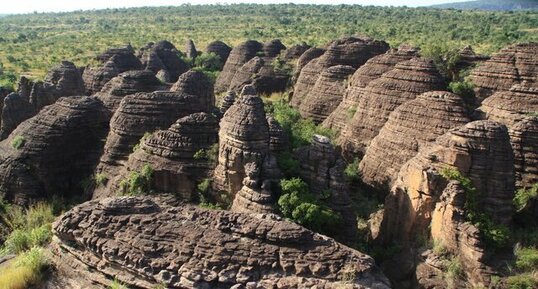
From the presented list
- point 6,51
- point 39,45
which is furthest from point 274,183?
point 39,45

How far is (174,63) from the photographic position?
49.8m

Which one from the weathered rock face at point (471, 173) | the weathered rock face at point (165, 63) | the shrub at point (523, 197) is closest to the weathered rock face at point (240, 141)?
the weathered rock face at point (471, 173)

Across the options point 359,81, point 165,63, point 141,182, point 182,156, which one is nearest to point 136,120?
point 141,182

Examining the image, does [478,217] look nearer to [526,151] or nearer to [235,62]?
[526,151]

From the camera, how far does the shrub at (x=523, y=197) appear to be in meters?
17.5

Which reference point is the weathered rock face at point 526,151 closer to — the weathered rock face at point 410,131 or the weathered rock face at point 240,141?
the weathered rock face at point 410,131

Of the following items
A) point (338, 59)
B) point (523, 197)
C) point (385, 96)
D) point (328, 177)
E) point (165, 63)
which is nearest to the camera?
point (328, 177)

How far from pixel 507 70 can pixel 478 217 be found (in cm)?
1339

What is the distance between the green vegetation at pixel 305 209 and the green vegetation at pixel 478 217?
370 centimetres

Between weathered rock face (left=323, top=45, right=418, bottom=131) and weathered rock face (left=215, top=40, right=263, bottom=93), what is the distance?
66.2ft

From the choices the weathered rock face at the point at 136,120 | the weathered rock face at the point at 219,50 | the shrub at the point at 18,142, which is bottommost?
the shrub at the point at 18,142

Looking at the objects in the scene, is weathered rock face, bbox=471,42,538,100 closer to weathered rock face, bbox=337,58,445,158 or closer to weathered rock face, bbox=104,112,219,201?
weathered rock face, bbox=337,58,445,158

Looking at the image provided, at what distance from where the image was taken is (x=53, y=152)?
22047mm

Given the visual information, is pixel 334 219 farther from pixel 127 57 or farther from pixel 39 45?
pixel 39 45
